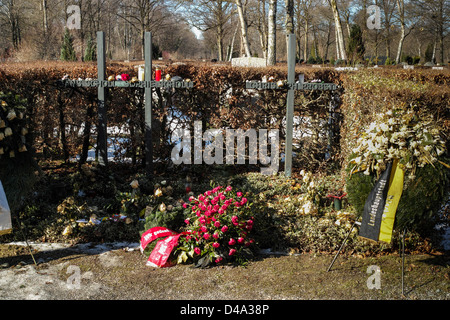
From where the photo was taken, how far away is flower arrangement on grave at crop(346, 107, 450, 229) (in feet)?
12.3

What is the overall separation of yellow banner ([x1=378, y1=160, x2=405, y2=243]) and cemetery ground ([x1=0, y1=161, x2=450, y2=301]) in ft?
1.43

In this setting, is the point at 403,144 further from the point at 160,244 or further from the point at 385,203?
the point at 160,244

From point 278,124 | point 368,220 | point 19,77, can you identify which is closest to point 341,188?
point 278,124

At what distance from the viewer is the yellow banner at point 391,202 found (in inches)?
147

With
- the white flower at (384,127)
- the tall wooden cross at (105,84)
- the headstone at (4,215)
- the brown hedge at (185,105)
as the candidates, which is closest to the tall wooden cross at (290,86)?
the brown hedge at (185,105)

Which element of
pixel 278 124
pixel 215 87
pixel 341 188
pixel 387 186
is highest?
pixel 215 87

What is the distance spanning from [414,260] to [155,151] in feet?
13.6

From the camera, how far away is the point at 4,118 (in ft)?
14.6

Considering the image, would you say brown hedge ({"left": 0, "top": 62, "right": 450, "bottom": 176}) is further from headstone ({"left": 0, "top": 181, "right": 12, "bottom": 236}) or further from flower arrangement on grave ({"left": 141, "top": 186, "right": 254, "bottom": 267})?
headstone ({"left": 0, "top": 181, "right": 12, "bottom": 236})

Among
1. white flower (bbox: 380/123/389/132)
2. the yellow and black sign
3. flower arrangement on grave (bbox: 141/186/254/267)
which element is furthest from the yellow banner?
flower arrangement on grave (bbox: 141/186/254/267)

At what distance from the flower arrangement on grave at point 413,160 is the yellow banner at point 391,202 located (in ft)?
0.25

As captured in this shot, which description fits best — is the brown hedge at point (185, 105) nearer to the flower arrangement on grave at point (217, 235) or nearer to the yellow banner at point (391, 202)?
the yellow banner at point (391, 202)
